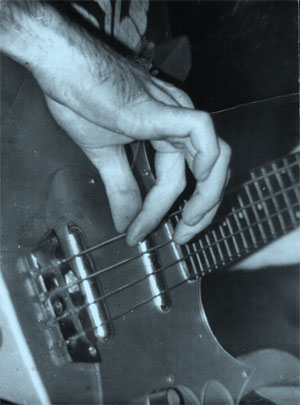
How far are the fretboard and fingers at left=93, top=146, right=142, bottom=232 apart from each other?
0.52 feet

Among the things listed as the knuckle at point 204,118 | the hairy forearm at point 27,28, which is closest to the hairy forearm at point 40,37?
the hairy forearm at point 27,28

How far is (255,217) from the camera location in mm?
792

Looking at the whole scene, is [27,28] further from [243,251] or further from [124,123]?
[243,251]

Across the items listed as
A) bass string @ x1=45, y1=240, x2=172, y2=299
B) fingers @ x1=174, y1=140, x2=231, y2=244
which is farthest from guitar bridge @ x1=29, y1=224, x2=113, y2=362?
fingers @ x1=174, y1=140, x2=231, y2=244

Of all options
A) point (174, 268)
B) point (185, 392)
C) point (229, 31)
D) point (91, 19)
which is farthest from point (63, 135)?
point (229, 31)

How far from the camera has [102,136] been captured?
579 mm

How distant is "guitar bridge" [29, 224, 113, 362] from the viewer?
54 cm

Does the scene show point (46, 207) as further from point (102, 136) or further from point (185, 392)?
point (185, 392)

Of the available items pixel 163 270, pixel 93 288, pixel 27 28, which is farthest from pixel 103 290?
pixel 27 28

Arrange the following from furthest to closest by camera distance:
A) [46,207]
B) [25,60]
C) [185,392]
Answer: [185,392], [46,207], [25,60]

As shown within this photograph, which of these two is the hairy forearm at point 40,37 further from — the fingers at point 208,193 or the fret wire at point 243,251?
the fret wire at point 243,251

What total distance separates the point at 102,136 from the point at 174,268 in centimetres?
25

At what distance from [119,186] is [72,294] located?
0.16 m

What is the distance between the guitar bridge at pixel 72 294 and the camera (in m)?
0.54
